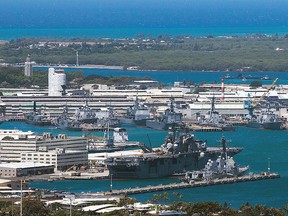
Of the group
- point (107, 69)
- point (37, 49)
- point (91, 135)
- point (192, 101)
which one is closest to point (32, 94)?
point (192, 101)

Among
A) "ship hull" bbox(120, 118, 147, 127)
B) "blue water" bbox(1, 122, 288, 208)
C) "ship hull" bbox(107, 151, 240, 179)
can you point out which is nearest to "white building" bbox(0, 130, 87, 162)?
"ship hull" bbox(107, 151, 240, 179)

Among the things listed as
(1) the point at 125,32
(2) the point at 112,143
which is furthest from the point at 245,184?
(1) the point at 125,32

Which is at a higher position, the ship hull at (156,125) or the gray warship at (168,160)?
the ship hull at (156,125)

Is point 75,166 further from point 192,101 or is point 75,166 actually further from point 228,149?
point 192,101

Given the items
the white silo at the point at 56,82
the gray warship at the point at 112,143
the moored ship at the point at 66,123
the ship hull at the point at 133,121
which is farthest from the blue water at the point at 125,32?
the gray warship at the point at 112,143

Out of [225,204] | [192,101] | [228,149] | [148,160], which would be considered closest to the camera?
[225,204]

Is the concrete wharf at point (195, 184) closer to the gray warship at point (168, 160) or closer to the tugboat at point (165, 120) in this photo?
the gray warship at point (168, 160)

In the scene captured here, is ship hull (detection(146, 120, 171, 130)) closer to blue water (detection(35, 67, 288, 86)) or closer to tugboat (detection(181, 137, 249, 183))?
tugboat (detection(181, 137, 249, 183))
